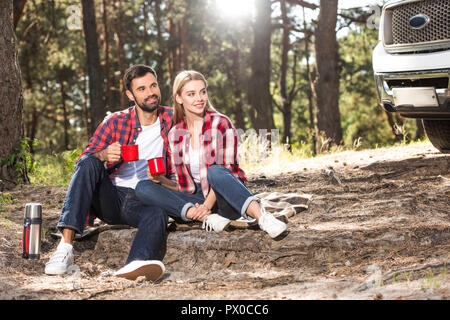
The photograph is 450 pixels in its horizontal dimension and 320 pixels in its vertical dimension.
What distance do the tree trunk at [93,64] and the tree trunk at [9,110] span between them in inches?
207

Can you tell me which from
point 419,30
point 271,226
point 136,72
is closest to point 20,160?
point 136,72

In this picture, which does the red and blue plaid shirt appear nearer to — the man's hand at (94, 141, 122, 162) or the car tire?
the man's hand at (94, 141, 122, 162)

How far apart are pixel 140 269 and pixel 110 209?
0.93 meters

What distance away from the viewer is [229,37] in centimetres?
2792

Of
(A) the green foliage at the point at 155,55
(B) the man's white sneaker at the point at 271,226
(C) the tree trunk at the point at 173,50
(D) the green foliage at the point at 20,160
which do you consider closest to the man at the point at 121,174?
(B) the man's white sneaker at the point at 271,226

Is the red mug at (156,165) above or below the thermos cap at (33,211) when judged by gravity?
above

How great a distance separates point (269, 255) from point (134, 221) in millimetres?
1154

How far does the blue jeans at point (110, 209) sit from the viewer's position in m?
4.20

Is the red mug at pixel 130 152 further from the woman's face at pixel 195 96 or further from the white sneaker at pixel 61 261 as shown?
the white sneaker at pixel 61 261

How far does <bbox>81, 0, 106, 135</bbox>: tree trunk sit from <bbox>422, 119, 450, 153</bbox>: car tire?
8.20 meters

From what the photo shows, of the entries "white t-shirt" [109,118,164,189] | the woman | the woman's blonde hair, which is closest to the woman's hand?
the woman

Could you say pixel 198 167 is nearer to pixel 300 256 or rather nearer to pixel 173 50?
pixel 300 256
